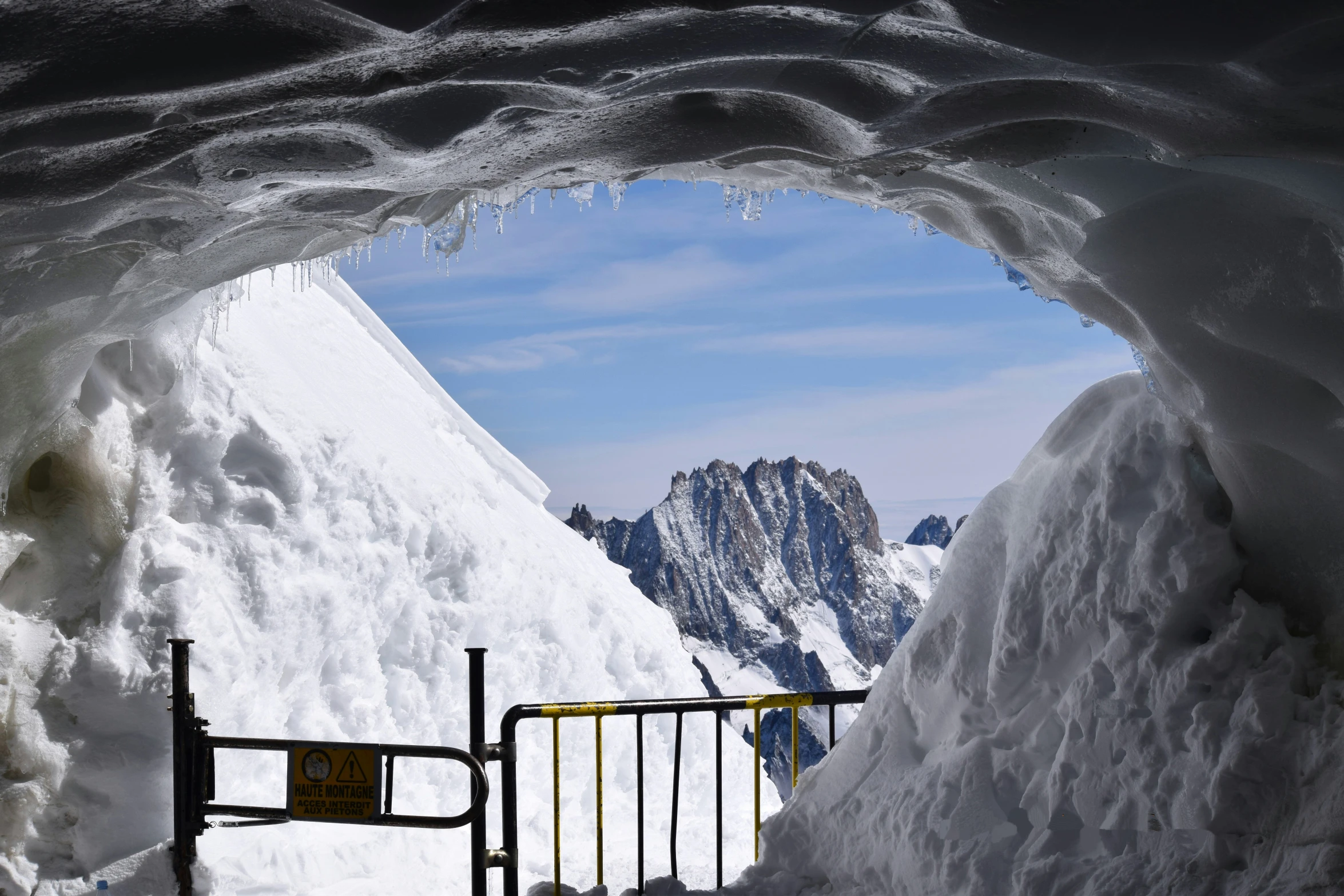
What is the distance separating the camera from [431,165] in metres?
3.10

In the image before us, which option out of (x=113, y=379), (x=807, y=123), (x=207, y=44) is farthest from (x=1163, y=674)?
(x=113, y=379)

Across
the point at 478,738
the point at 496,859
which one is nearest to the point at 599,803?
the point at 496,859

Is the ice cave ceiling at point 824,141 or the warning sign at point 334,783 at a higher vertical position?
the ice cave ceiling at point 824,141

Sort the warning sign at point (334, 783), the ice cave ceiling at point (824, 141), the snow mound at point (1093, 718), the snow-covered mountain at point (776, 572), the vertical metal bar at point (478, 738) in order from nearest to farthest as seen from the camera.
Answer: the ice cave ceiling at point (824, 141), the snow mound at point (1093, 718), the warning sign at point (334, 783), the vertical metal bar at point (478, 738), the snow-covered mountain at point (776, 572)

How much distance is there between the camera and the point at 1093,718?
378 centimetres

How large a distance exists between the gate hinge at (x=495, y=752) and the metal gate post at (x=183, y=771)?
194 cm

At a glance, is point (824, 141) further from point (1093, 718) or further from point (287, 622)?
point (287, 622)

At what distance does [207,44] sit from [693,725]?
8379 mm

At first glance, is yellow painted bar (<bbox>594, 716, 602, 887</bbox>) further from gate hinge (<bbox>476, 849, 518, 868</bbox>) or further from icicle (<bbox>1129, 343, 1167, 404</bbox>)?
icicle (<bbox>1129, 343, 1167, 404</bbox>)

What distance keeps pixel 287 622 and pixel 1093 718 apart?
17.5ft

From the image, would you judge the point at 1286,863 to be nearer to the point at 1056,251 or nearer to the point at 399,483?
the point at 1056,251

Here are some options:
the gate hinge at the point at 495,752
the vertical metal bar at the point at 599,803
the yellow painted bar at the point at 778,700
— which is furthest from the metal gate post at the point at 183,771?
the yellow painted bar at the point at 778,700

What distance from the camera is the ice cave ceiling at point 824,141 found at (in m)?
2.09

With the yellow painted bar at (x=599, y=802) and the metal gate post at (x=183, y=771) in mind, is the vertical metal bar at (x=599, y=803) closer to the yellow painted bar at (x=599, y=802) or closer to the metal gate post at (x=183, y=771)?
the yellow painted bar at (x=599, y=802)
